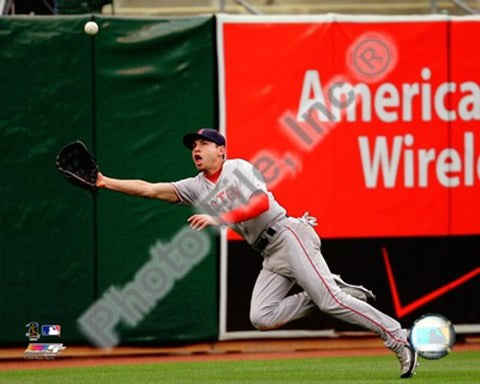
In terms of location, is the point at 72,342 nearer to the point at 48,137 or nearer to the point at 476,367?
the point at 48,137

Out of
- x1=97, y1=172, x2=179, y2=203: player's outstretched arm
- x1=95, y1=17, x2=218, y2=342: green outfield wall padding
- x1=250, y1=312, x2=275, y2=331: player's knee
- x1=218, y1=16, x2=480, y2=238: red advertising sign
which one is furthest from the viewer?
x1=218, y1=16, x2=480, y2=238: red advertising sign

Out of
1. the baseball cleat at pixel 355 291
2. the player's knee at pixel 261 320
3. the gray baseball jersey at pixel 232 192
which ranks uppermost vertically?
the gray baseball jersey at pixel 232 192

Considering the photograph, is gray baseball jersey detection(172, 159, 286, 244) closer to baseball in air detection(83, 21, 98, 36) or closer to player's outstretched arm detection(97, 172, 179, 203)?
player's outstretched arm detection(97, 172, 179, 203)

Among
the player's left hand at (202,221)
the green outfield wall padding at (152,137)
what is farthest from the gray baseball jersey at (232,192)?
the green outfield wall padding at (152,137)

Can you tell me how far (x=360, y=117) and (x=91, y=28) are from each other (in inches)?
106

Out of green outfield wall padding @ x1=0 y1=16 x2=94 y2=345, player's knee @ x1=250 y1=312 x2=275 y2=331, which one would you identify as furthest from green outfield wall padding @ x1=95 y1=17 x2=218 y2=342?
player's knee @ x1=250 y1=312 x2=275 y2=331

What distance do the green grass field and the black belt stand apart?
3.07 feet

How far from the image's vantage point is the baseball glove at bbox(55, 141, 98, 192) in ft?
27.7

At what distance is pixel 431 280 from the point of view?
41.3ft

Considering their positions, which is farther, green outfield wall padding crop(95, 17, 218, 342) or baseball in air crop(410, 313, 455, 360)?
green outfield wall padding crop(95, 17, 218, 342)

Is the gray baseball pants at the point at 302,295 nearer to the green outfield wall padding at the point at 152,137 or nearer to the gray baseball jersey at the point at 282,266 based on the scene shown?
the gray baseball jersey at the point at 282,266

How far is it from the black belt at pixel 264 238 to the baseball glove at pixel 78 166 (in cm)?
119

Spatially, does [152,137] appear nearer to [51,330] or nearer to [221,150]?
[51,330]

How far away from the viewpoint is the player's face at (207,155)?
28.2 feet
